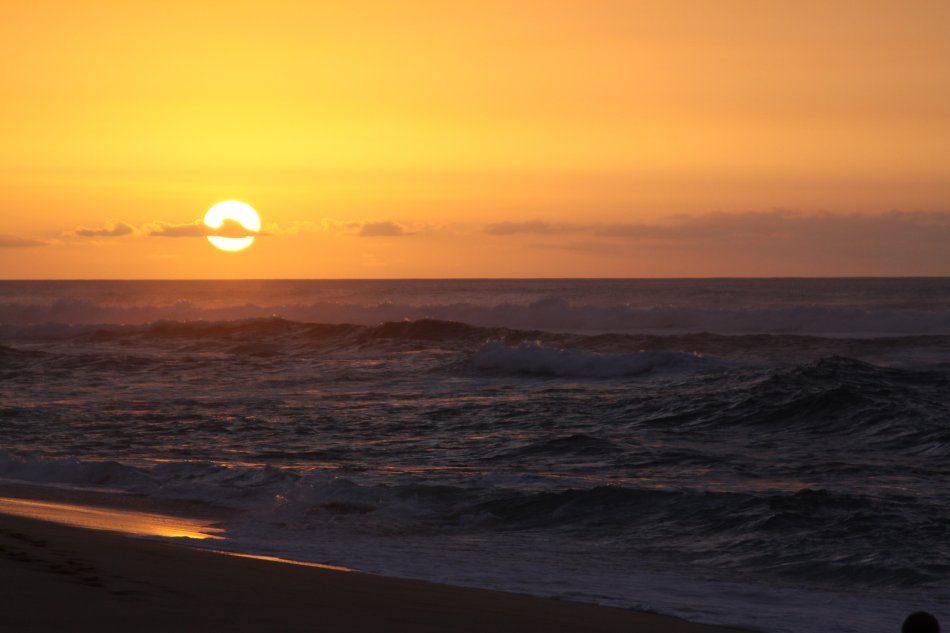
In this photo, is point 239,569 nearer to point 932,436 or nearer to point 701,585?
point 701,585

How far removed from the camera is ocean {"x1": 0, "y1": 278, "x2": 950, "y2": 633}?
804 cm

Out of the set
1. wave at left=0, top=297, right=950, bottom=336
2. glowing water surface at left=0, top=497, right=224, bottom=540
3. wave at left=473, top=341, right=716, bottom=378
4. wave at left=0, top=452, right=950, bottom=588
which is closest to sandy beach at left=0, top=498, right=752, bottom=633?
glowing water surface at left=0, top=497, right=224, bottom=540

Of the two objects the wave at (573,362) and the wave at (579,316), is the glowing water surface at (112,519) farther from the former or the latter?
the wave at (579,316)

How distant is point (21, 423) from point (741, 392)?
463 inches

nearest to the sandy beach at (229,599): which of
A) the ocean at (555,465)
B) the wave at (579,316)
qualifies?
the ocean at (555,465)

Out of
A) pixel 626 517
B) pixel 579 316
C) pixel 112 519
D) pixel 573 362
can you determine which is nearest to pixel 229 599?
pixel 112 519

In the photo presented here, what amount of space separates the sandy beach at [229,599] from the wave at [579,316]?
40.3 meters

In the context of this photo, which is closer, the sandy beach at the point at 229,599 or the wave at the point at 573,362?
the sandy beach at the point at 229,599

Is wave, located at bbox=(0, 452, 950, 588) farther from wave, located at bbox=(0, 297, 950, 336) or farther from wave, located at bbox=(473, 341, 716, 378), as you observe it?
wave, located at bbox=(0, 297, 950, 336)

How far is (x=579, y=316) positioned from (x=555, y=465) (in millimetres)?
43056

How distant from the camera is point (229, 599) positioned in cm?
620

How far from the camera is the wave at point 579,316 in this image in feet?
154

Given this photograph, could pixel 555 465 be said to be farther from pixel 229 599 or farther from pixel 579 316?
pixel 579 316

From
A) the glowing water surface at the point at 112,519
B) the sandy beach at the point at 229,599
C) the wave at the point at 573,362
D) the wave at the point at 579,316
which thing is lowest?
the glowing water surface at the point at 112,519
